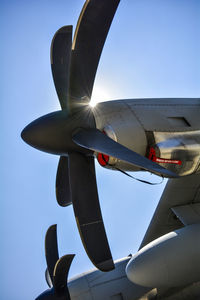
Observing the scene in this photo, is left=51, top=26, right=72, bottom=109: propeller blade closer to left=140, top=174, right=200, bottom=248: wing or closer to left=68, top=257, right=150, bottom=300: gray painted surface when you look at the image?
Result: left=140, top=174, right=200, bottom=248: wing

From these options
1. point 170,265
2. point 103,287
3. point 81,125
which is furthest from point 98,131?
point 103,287

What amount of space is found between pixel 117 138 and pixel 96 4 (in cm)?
214

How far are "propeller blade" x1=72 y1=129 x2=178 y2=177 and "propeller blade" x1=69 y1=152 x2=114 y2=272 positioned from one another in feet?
2.07

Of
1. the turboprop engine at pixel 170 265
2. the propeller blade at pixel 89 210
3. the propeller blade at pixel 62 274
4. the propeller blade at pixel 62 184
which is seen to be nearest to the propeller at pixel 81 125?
the propeller blade at pixel 89 210

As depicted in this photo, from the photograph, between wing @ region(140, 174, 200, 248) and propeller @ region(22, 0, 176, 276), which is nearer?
propeller @ region(22, 0, 176, 276)

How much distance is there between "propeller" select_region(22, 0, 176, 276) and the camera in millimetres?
4117

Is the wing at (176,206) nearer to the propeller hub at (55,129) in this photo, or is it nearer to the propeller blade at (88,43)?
the propeller hub at (55,129)

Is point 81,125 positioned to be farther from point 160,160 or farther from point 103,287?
point 103,287

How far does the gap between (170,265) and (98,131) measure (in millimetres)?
3172

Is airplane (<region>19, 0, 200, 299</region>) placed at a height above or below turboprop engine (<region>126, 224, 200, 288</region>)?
above

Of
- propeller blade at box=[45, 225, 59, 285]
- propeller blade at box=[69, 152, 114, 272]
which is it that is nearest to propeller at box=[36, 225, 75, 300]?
propeller blade at box=[45, 225, 59, 285]

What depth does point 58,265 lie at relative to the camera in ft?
20.6

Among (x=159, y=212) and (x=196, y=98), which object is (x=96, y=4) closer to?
(x=196, y=98)

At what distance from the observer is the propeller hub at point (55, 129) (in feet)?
14.9
